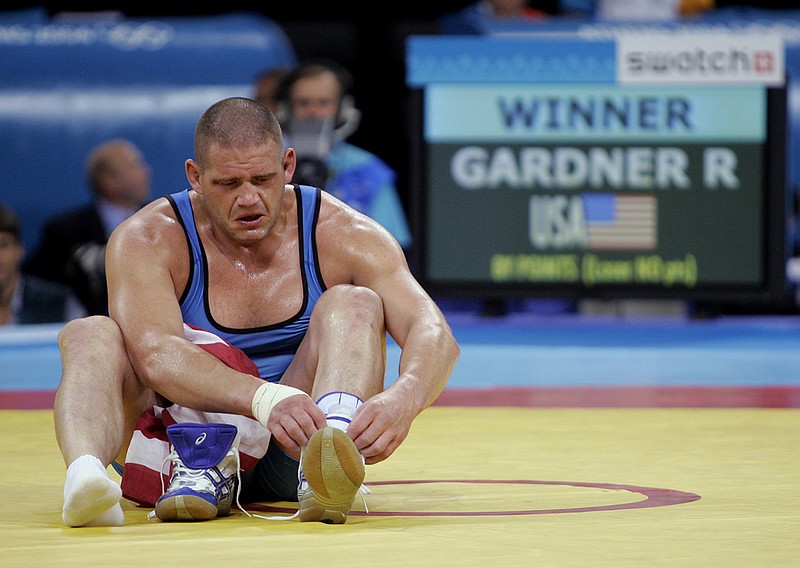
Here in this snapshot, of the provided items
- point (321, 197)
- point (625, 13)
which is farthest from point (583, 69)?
point (321, 197)

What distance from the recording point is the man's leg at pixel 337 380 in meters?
2.98

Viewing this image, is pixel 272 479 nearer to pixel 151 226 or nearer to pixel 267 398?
pixel 267 398

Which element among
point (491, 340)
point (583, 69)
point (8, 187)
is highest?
point (583, 69)

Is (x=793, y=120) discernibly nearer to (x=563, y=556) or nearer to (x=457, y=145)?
(x=457, y=145)

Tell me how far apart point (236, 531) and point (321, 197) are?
1.06 m

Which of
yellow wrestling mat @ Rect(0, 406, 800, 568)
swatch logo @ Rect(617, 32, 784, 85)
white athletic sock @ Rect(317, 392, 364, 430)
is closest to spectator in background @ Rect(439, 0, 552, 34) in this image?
swatch logo @ Rect(617, 32, 784, 85)

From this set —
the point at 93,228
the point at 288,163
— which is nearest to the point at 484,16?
the point at 93,228

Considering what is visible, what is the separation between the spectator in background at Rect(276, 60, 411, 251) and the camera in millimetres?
9289

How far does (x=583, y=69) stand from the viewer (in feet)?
29.1

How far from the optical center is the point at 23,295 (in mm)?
9328

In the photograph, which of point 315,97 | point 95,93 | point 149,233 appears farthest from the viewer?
point 95,93

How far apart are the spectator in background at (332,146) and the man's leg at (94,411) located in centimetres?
586

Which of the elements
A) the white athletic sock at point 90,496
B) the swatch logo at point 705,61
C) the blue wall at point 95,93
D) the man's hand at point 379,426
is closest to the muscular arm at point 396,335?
the man's hand at point 379,426

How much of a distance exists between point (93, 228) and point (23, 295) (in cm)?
61
